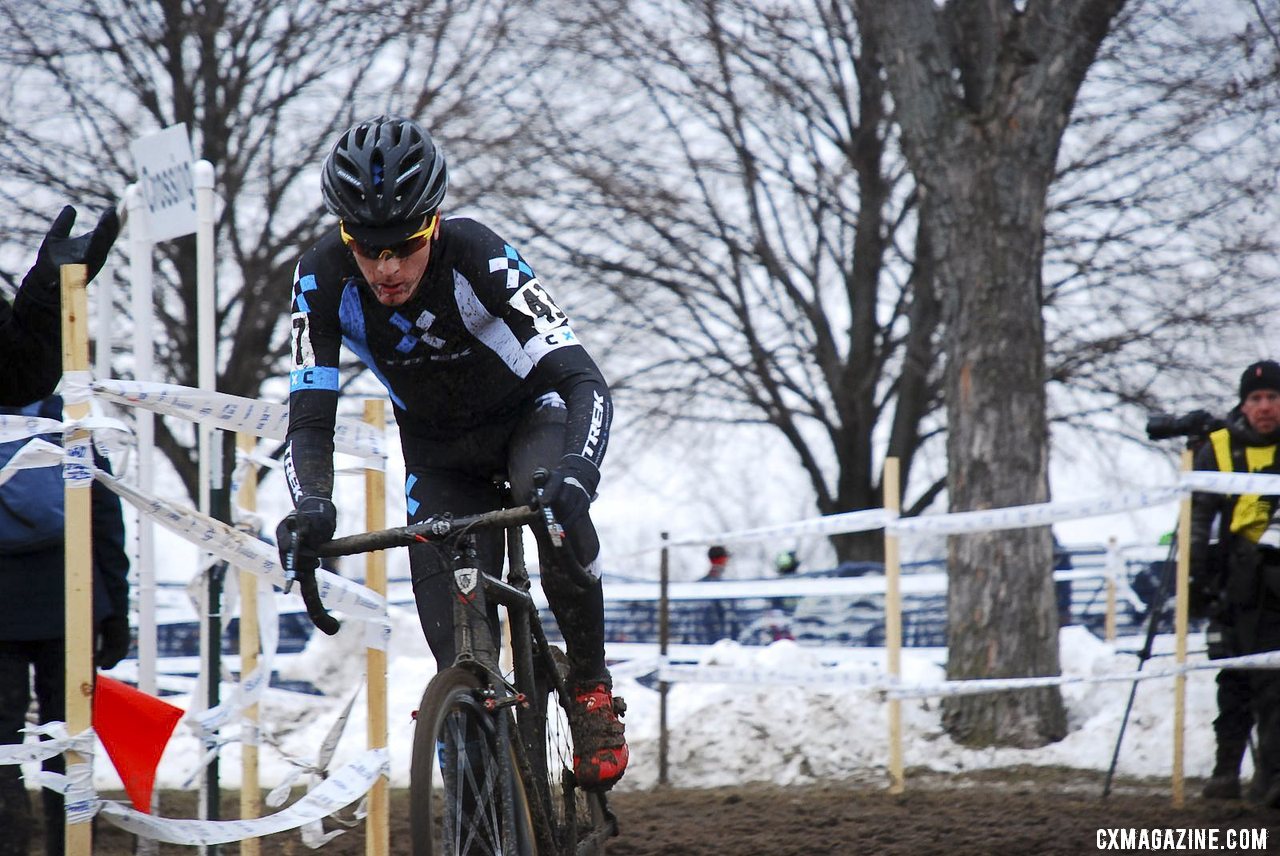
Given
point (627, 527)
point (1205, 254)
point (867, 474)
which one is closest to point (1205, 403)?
point (1205, 254)

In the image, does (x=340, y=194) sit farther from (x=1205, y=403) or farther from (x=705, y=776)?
(x=1205, y=403)

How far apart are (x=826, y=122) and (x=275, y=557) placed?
52.1ft

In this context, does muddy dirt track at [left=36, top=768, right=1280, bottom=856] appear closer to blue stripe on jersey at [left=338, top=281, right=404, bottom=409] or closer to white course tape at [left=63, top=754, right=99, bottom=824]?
white course tape at [left=63, top=754, right=99, bottom=824]

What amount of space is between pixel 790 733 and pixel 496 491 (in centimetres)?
543

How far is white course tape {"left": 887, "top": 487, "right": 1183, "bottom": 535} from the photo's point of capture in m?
7.40

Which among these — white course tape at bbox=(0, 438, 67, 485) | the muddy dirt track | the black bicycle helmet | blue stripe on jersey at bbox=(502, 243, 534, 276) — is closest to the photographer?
the muddy dirt track

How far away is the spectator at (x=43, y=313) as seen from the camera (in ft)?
14.2

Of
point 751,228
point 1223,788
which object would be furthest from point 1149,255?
point 1223,788

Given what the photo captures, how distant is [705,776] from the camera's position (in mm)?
9188

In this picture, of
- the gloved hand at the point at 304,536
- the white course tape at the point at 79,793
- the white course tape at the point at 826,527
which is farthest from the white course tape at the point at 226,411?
the white course tape at the point at 826,527

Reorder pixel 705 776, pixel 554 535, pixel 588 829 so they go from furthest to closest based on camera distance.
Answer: pixel 705 776, pixel 588 829, pixel 554 535

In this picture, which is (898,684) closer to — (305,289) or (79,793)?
(305,289)

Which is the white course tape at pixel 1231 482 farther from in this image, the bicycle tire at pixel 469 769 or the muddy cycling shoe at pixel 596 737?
the bicycle tire at pixel 469 769

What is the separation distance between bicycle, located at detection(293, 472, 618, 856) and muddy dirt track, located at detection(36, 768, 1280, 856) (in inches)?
83.6
